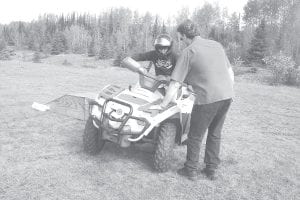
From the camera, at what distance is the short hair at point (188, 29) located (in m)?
3.89

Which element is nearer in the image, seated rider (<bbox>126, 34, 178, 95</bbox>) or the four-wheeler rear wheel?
the four-wheeler rear wheel

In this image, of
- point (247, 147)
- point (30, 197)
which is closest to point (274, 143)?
point (247, 147)

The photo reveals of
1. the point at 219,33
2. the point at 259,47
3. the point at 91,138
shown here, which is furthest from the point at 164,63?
the point at 219,33

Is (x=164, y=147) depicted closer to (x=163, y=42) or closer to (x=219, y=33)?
(x=163, y=42)

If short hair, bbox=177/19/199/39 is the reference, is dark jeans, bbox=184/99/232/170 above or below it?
below

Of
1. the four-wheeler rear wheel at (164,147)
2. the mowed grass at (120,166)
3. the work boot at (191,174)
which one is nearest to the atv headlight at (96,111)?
the mowed grass at (120,166)

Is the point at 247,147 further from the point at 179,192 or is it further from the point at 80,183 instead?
the point at 80,183

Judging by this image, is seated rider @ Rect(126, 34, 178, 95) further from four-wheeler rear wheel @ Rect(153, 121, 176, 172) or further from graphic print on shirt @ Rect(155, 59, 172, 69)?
four-wheeler rear wheel @ Rect(153, 121, 176, 172)

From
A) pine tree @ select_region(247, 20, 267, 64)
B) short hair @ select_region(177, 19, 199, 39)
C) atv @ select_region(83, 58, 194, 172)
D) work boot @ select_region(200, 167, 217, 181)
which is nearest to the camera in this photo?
short hair @ select_region(177, 19, 199, 39)

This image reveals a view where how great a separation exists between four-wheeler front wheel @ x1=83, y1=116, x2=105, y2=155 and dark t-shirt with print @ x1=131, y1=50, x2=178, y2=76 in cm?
115

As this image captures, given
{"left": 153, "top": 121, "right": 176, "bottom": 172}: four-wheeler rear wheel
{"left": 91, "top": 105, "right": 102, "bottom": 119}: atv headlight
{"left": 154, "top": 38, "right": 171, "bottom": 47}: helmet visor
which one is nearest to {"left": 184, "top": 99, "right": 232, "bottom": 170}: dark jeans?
{"left": 153, "top": 121, "right": 176, "bottom": 172}: four-wheeler rear wheel

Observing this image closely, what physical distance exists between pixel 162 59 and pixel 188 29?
3.47 feet

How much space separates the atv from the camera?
162 inches

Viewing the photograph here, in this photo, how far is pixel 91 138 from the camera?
15.0 ft
